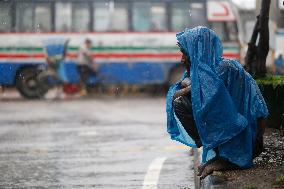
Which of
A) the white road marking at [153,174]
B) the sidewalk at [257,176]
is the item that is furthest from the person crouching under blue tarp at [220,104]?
the white road marking at [153,174]

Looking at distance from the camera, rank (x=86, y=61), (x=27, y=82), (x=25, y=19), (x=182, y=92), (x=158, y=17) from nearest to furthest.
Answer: (x=182, y=92) → (x=86, y=61) → (x=27, y=82) → (x=25, y=19) → (x=158, y=17)

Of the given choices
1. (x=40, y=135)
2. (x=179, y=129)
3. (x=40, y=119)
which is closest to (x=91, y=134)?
(x=40, y=135)

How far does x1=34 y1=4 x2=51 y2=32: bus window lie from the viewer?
24219 mm

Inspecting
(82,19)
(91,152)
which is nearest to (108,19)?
(82,19)

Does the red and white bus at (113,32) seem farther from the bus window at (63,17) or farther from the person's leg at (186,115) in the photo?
the person's leg at (186,115)

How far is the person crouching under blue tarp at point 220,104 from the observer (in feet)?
18.5

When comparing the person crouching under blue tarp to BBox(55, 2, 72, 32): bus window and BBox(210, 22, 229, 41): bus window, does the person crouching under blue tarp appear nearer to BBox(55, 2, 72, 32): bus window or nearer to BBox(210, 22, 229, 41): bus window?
BBox(55, 2, 72, 32): bus window

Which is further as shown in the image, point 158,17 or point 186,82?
point 158,17

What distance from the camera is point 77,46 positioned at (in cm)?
2416

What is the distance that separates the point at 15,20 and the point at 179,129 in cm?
1872

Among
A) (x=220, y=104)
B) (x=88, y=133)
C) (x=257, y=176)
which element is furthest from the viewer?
(x=88, y=133)

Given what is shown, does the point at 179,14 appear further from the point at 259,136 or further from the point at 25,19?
the point at 259,136

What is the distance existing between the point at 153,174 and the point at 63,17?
680 inches

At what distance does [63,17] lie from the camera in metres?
Result: 24.3
